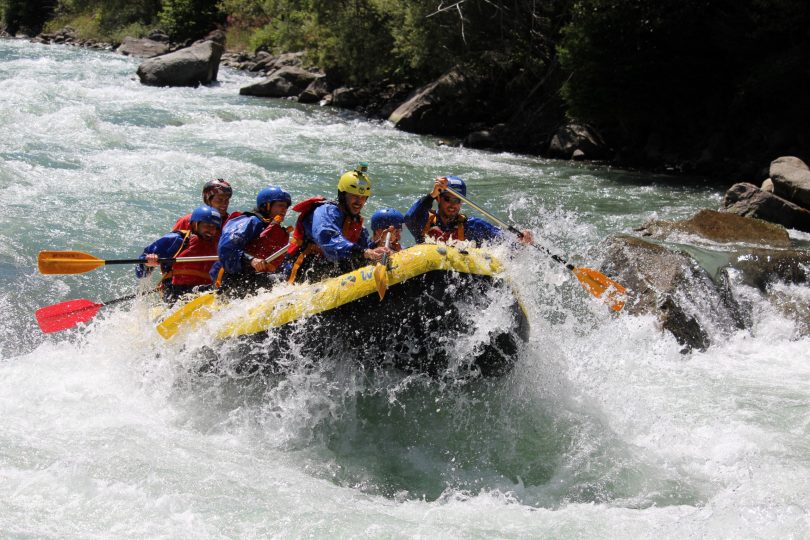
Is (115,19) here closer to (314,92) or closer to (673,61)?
(314,92)

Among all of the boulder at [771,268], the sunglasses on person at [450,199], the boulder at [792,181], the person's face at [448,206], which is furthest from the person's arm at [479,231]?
the boulder at [792,181]

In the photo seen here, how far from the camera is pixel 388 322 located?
4.74 meters

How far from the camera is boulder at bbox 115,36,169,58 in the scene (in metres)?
31.1

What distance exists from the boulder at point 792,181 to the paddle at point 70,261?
7.79 meters

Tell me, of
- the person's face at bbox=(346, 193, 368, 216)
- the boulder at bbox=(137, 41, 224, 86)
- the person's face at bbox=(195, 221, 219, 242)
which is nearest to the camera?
the person's face at bbox=(346, 193, 368, 216)

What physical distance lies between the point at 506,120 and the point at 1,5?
37622 mm

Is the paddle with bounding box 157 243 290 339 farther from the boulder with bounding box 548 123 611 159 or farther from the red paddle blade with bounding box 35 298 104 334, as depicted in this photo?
the boulder with bounding box 548 123 611 159

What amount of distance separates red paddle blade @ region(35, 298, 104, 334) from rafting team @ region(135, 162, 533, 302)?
515 millimetres

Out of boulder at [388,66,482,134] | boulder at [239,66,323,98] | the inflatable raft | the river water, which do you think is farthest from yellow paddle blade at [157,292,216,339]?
boulder at [239,66,323,98]

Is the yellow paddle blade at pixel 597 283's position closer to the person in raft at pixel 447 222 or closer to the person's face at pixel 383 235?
the person in raft at pixel 447 222

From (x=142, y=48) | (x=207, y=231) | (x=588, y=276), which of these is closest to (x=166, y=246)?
(x=207, y=231)

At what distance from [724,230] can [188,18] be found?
1169 inches

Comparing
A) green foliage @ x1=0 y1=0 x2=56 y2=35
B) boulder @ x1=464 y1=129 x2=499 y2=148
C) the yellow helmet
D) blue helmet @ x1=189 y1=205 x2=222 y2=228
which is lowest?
green foliage @ x1=0 y1=0 x2=56 y2=35

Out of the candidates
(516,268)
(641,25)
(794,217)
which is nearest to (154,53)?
(641,25)
